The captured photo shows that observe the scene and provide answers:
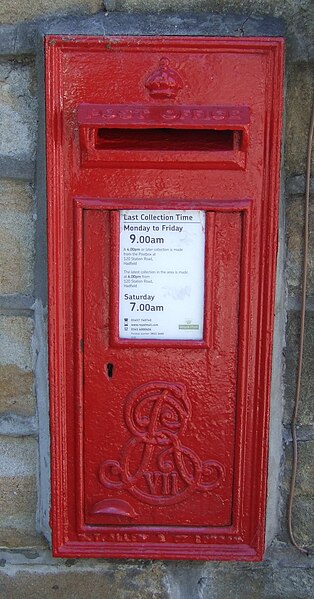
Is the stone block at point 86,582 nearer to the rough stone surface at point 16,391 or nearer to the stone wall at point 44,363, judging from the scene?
the stone wall at point 44,363

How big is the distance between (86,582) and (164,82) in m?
1.38

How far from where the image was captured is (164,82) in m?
1.40

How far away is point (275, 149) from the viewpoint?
57.4 inches

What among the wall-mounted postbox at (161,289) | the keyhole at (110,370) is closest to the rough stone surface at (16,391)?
the wall-mounted postbox at (161,289)

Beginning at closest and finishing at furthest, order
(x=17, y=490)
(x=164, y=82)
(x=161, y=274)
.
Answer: (x=164, y=82), (x=161, y=274), (x=17, y=490)

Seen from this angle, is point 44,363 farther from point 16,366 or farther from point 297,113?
point 297,113

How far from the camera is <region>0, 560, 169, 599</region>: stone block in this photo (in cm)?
174

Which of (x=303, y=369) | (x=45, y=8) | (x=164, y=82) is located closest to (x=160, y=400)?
(x=303, y=369)

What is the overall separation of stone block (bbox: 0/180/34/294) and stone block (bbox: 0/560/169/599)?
82 centimetres

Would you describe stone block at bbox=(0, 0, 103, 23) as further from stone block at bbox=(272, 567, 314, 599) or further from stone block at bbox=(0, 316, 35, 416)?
stone block at bbox=(272, 567, 314, 599)

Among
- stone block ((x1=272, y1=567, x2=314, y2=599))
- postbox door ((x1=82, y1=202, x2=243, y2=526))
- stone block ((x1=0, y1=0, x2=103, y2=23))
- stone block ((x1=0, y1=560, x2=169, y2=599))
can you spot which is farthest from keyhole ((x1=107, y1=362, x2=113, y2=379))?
stone block ((x1=0, y1=0, x2=103, y2=23))

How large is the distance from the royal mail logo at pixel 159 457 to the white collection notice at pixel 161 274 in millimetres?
156

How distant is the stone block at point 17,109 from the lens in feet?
5.11

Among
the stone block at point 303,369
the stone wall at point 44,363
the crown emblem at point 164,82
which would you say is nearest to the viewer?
the crown emblem at point 164,82
